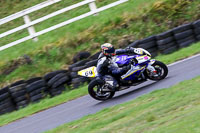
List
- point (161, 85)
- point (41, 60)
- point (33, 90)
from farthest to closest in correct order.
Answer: point (41, 60) → point (33, 90) → point (161, 85)

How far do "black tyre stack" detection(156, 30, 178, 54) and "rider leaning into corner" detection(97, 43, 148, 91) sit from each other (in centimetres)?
346

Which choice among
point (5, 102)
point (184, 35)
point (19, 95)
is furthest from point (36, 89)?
point (184, 35)

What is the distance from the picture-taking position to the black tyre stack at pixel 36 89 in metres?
12.7

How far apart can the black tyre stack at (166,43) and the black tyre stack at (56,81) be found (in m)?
3.44

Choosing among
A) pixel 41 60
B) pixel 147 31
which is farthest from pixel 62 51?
pixel 147 31

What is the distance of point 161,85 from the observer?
9.88m

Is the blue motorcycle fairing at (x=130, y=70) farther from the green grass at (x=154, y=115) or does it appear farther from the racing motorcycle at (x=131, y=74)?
the green grass at (x=154, y=115)

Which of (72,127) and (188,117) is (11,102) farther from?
(188,117)

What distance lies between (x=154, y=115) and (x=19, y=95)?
21.9 feet

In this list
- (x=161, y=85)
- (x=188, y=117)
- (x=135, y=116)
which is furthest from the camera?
(x=161, y=85)

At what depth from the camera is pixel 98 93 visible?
34.3 feet

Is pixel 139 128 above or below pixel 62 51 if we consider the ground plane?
below

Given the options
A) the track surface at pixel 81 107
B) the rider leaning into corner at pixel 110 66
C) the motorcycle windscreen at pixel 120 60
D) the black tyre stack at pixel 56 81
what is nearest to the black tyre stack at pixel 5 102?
the black tyre stack at pixel 56 81

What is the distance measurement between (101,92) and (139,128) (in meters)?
3.97
